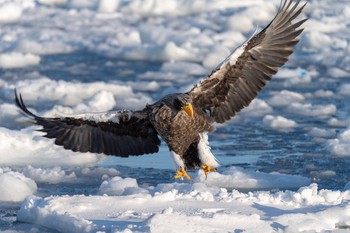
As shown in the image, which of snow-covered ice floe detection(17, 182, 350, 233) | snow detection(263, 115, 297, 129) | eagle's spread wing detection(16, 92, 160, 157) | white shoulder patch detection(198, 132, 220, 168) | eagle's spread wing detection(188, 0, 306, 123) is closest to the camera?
snow-covered ice floe detection(17, 182, 350, 233)

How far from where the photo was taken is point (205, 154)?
6324mm

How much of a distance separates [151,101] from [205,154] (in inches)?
145

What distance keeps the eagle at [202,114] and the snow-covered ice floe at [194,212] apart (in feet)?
1.23

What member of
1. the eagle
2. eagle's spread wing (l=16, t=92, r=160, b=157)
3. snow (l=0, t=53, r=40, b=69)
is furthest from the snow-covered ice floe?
snow (l=0, t=53, r=40, b=69)

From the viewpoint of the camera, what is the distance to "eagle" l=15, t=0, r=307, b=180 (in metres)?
6.43

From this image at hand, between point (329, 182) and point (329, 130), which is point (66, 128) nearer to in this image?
point (329, 182)

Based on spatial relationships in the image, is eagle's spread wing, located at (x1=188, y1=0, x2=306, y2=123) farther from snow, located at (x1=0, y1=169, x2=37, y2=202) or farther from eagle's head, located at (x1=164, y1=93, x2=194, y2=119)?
snow, located at (x1=0, y1=169, x2=37, y2=202)

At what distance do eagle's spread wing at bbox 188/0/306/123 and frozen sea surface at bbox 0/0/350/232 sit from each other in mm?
654

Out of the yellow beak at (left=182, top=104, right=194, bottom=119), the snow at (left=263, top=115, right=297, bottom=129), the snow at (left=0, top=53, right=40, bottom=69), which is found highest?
the snow at (left=0, top=53, right=40, bottom=69)

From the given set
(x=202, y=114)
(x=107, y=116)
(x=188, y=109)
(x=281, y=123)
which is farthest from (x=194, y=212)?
(x=281, y=123)

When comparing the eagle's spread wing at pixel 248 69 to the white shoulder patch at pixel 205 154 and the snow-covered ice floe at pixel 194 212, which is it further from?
the snow-covered ice floe at pixel 194 212

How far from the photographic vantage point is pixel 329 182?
7.04 m

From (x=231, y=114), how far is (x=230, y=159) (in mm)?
1221

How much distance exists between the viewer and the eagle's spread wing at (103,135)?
22.1ft
